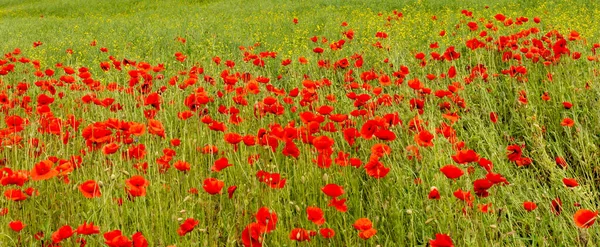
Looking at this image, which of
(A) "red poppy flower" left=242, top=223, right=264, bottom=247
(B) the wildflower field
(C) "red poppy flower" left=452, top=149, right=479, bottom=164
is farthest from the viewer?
(B) the wildflower field

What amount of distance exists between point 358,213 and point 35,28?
40.3 ft

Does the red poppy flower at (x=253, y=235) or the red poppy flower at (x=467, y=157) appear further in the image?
the red poppy flower at (x=467, y=157)

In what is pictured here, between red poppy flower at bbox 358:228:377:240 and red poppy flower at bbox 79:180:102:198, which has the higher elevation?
red poppy flower at bbox 79:180:102:198

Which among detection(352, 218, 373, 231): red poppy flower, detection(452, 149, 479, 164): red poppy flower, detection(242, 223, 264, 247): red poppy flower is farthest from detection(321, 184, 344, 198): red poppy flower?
detection(452, 149, 479, 164): red poppy flower

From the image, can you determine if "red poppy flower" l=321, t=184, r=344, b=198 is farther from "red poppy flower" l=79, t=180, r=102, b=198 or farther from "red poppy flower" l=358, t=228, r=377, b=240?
"red poppy flower" l=79, t=180, r=102, b=198

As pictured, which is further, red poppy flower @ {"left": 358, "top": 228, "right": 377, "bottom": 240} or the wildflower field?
the wildflower field

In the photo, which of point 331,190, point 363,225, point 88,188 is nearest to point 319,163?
point 331,190

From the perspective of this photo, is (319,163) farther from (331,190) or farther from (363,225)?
(363,225)

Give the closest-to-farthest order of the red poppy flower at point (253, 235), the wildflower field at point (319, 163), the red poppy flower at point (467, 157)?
the red poppy flower at point (253, 235)
the red poppy flower at point (467, 157)
the wildflower field at point (319, 163)

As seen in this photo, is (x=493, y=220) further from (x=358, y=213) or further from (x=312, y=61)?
(x=312, y=61)

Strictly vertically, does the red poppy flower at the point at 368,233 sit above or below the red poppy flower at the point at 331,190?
below

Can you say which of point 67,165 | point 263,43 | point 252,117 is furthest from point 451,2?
point 67,165

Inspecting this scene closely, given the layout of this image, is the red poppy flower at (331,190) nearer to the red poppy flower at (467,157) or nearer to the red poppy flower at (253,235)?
the red poppy flower at (253,235)

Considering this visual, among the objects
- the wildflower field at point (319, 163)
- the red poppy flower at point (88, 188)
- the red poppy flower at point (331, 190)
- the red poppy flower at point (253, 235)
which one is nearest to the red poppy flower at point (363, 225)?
the wildflower field at point (319, 163)
